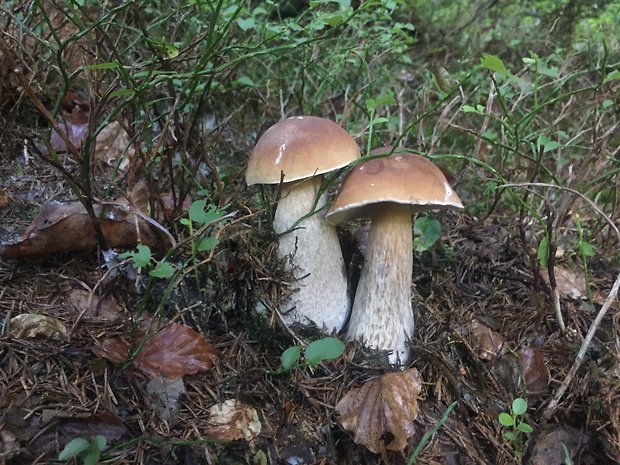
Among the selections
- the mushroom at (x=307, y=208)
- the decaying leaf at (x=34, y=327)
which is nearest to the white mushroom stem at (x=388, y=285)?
the mushroom at (x=307, y=208)

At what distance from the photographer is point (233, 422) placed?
171 centimetres

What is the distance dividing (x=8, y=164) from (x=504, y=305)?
276cm

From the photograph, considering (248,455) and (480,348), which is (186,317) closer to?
(248,455)

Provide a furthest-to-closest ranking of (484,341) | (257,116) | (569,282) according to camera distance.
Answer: (257,116) → (569,282) → (484,341)

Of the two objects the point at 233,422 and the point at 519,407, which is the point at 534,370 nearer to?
the point at 519,407

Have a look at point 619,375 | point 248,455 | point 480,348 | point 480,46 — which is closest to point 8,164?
point 248,455

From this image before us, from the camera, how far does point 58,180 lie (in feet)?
8.14

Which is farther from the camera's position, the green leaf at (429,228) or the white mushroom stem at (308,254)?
the green leaf at (429,228)

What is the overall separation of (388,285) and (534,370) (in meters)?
0.75

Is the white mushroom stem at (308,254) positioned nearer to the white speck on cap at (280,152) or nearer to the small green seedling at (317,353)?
the white speck on cap at (280,152)

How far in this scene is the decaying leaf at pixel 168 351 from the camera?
5.74 ft

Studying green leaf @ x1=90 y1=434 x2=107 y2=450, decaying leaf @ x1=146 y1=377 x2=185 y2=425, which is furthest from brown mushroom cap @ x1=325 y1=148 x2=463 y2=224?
green leaf @ x1=90 y1=434 x2=107 y2=450

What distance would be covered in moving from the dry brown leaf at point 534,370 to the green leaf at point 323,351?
956 mm

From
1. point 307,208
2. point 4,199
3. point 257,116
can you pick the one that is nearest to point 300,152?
point 307,208
